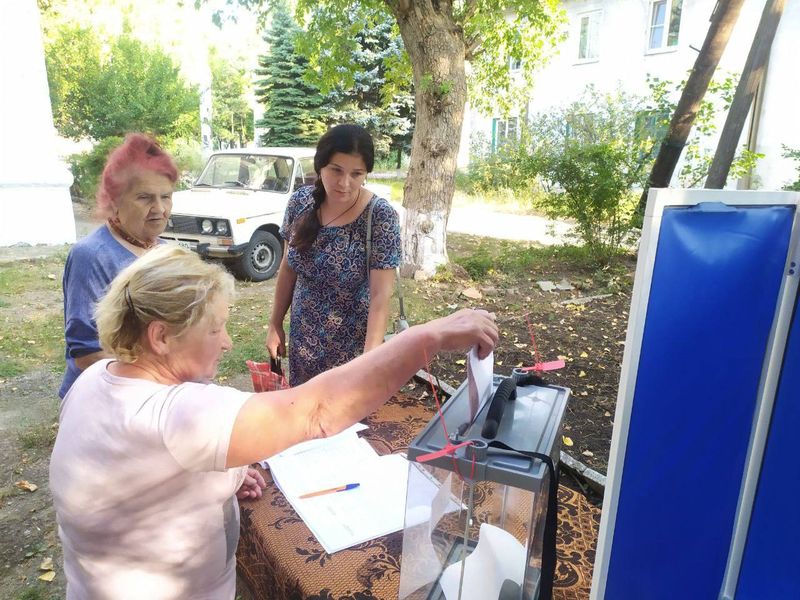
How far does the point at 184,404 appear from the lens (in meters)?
1.01

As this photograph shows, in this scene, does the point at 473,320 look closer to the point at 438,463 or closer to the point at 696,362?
the point at 438,463

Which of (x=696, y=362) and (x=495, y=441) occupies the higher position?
(x=696, y=362)

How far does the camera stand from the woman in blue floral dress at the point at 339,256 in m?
2.20

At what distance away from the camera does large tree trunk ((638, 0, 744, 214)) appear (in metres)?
7.43

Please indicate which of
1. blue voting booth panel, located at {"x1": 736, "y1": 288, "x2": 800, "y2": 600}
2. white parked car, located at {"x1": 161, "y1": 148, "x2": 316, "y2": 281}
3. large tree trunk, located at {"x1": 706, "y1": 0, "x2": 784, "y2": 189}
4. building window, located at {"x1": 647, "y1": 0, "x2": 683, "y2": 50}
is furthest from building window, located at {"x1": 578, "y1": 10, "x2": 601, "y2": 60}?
blue voting booth panel, located at {"x1": 736, "y1": 288, "x2": 800, "y2": 600}

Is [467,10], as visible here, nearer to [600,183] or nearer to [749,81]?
[600,183]

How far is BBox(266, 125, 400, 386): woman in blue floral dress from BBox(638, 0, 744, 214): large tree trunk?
243 inches

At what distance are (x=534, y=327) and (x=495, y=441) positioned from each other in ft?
16.0

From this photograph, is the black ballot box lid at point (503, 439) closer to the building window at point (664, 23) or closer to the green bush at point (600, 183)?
the green bush at point (600, 183)

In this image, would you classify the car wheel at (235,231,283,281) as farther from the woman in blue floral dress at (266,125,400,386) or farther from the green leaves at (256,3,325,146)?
the green leaves at (256,3,325,146)

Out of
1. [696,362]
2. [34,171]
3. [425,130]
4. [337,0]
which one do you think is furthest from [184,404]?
[34,171]

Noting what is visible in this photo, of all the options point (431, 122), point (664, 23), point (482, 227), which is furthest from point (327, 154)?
point (664, 23)

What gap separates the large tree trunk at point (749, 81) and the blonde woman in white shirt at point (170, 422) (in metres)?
7.82

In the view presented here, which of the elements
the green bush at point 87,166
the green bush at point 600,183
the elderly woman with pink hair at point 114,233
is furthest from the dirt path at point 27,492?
the green bush at point 87,166
